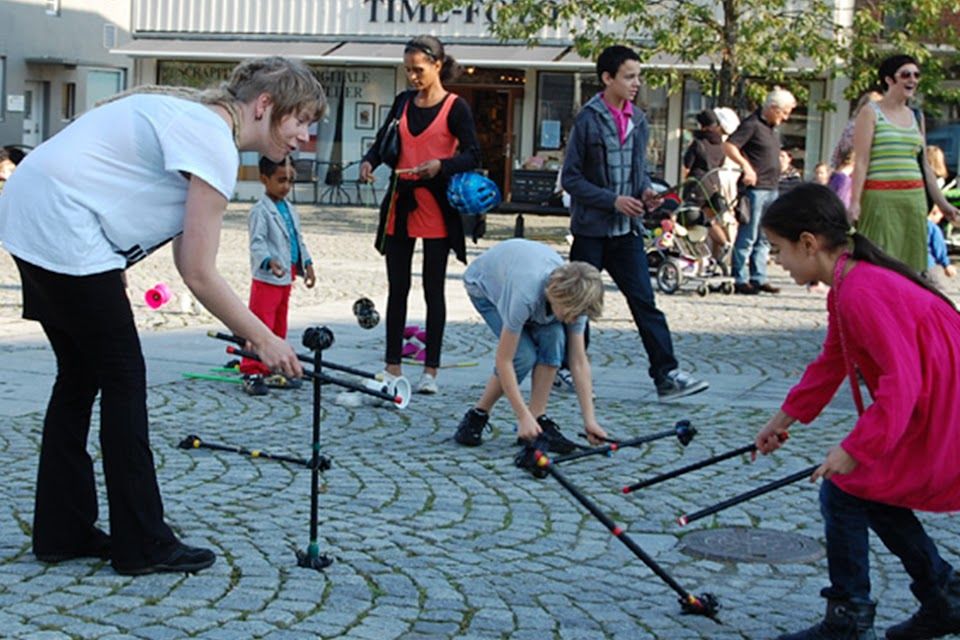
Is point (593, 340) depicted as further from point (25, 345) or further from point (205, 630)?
point (205, 630)

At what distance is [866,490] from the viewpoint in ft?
14.7

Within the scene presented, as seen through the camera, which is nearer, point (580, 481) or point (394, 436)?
point (580, 481)

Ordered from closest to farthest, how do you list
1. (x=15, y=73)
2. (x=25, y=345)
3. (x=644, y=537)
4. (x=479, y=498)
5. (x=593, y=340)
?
(x=644, y=537)
(x=479, y=498)
(x=25, y=345)
(x=593, y=340)
(x=15, y=73)

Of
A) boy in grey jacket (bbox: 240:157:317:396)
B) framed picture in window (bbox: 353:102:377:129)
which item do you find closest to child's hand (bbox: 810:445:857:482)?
boy in grey jacket (bbox: 240:157:317:396)

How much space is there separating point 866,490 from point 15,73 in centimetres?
3407

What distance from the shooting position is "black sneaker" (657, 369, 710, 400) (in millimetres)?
9039

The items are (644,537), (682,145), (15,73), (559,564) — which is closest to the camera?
(559,564)

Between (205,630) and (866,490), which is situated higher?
(866,490)

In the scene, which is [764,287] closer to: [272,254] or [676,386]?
[676,386]

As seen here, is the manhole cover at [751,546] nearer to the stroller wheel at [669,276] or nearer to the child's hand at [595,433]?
the child's hand at [595,433]

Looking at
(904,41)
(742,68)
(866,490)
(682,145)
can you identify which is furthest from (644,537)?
(682,145)

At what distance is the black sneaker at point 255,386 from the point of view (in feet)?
29.6

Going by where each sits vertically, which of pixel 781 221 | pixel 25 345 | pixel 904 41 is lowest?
pixel 25 345

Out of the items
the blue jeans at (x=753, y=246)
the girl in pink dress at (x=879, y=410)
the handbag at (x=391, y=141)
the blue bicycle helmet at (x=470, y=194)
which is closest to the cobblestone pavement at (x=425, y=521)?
the girl in pink dress at (x=879, y=410)
